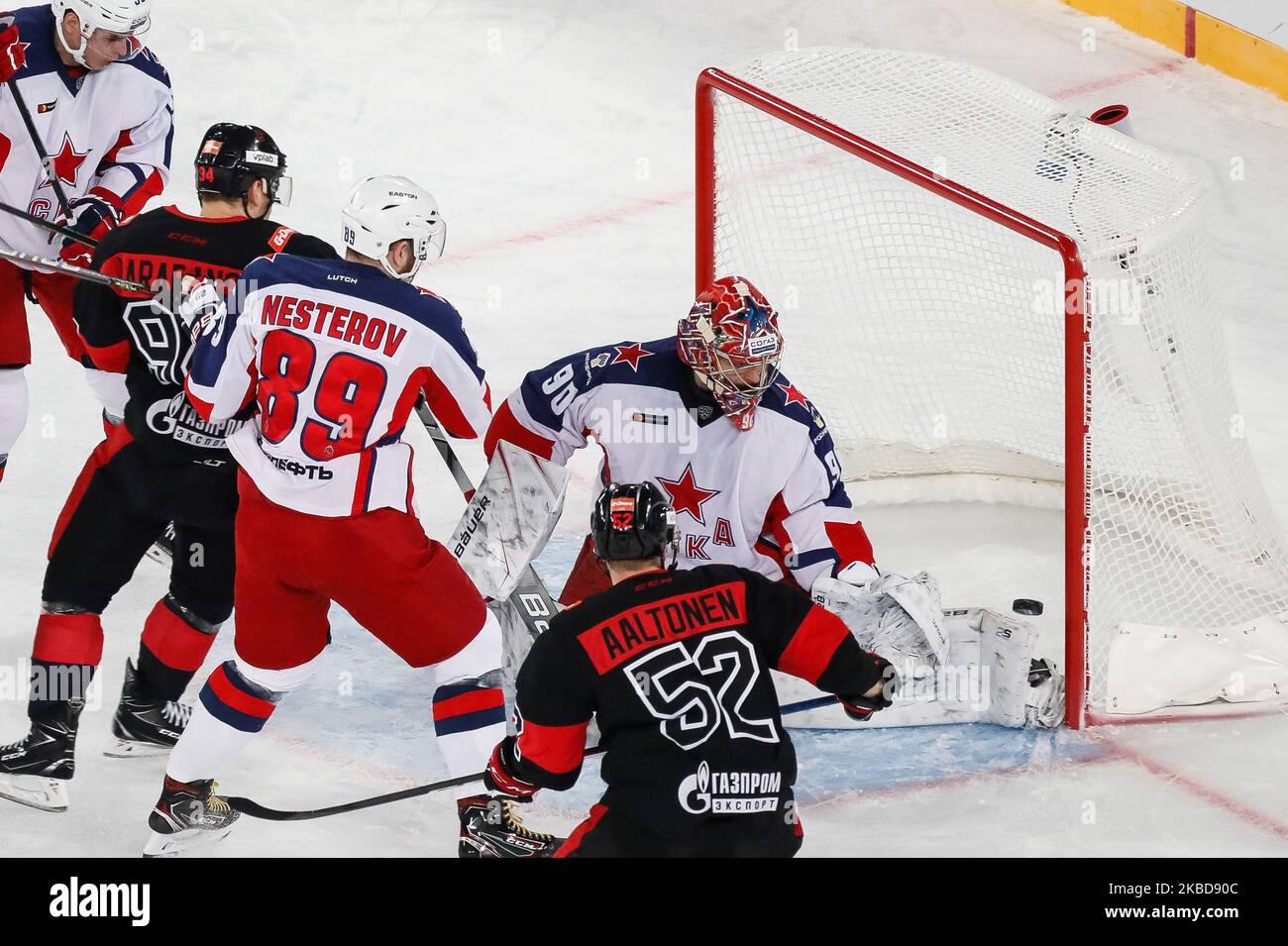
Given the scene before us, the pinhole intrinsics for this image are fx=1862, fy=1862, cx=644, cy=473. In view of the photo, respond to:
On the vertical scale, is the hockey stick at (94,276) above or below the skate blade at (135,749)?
above

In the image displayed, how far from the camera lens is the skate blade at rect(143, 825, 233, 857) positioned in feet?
11.2

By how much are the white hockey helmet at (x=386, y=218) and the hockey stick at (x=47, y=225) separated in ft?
3.44

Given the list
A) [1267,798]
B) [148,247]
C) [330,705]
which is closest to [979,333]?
[1267,798]

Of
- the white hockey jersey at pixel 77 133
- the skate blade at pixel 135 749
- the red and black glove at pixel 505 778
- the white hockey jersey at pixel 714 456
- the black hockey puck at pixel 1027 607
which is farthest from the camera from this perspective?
the white hockey jersey at pixel 77 133

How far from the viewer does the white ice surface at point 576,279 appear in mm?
3660

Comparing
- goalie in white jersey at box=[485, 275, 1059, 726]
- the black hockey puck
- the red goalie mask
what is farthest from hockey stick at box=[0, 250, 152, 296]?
the black hockey puck

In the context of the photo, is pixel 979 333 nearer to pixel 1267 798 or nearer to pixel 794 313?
pixel 794 313

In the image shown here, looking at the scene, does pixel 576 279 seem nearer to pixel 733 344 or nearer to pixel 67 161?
pixel 67 161

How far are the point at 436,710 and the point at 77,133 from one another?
170cm

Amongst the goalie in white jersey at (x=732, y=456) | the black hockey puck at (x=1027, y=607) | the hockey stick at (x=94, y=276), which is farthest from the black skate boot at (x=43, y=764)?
the black hockey puck at (x=1027, y=607)

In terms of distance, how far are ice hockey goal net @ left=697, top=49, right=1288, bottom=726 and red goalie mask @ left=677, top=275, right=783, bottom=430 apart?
25.5 inches

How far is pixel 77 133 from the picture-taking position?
4.17 meters

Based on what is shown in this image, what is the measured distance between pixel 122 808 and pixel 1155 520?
2323 millimetres

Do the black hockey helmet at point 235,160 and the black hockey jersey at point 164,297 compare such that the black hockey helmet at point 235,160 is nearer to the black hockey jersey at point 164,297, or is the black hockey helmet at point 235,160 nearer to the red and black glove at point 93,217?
the black hockey jersey at point 164,297
